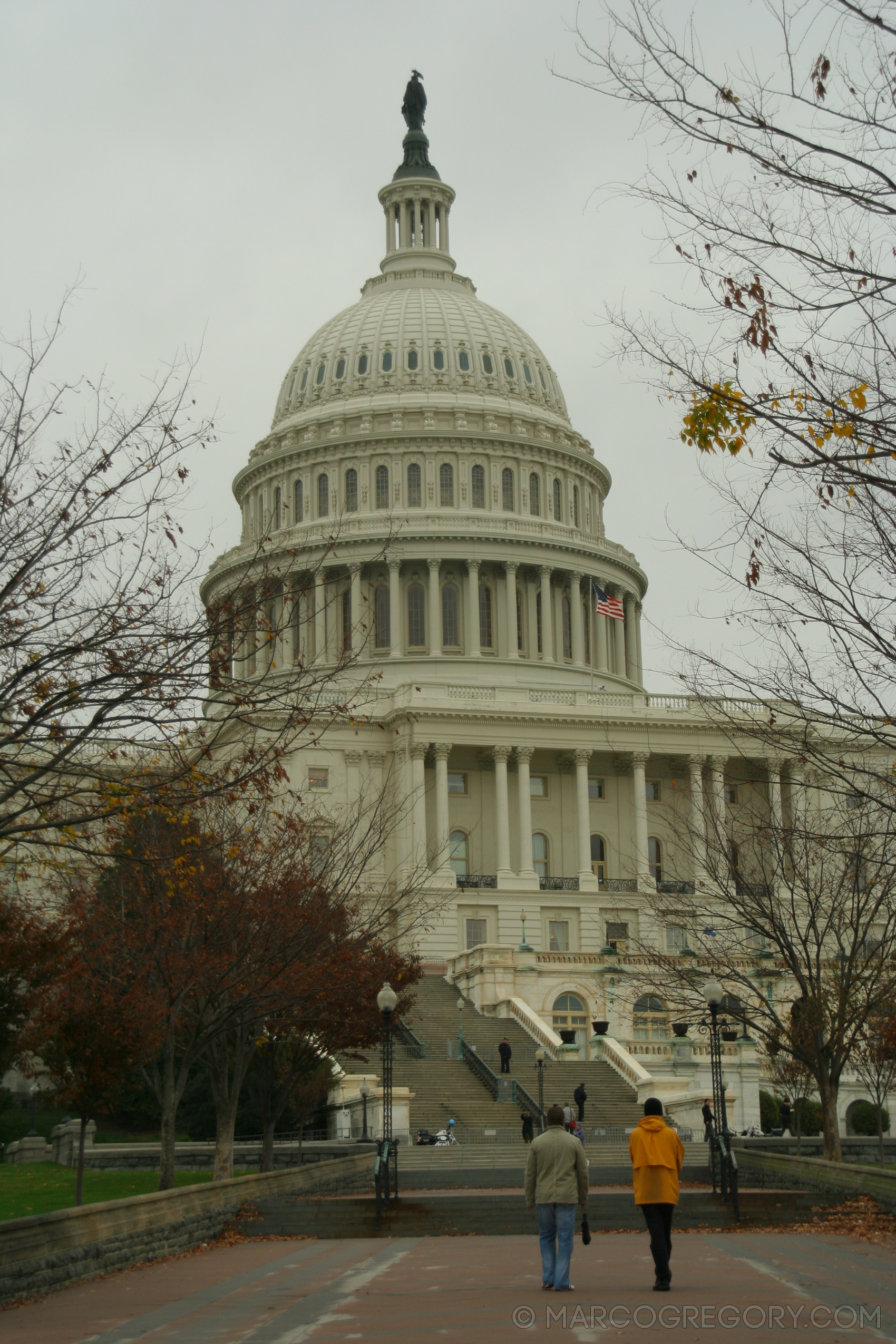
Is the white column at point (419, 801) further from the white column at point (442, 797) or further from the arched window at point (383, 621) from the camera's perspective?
the arched window at point (383, 621)

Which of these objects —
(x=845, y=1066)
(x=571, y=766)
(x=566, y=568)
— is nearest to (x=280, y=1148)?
(x=845, y=1066)

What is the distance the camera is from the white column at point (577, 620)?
100 metres

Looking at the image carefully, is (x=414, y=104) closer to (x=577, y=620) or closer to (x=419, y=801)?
(x=577, y=620)

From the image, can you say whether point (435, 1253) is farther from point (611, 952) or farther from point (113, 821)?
point (611, 952)

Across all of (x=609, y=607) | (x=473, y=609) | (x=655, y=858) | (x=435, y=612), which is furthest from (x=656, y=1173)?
(x=473, y=609)

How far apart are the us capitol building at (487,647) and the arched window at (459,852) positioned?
0.22 metres

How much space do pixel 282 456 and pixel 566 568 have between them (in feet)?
60.2

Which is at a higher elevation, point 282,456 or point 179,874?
point 282,456

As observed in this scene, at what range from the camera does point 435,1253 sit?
2303 centimetres

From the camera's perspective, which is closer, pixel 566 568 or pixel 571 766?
pixel 571 766

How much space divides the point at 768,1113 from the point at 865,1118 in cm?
371

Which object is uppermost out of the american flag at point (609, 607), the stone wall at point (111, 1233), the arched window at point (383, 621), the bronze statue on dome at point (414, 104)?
the bronze statue on dome at point (414, 104)

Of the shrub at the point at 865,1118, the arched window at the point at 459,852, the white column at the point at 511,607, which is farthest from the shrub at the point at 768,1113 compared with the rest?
the white column at the point at 511,607

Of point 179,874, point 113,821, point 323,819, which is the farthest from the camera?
point 323,819
